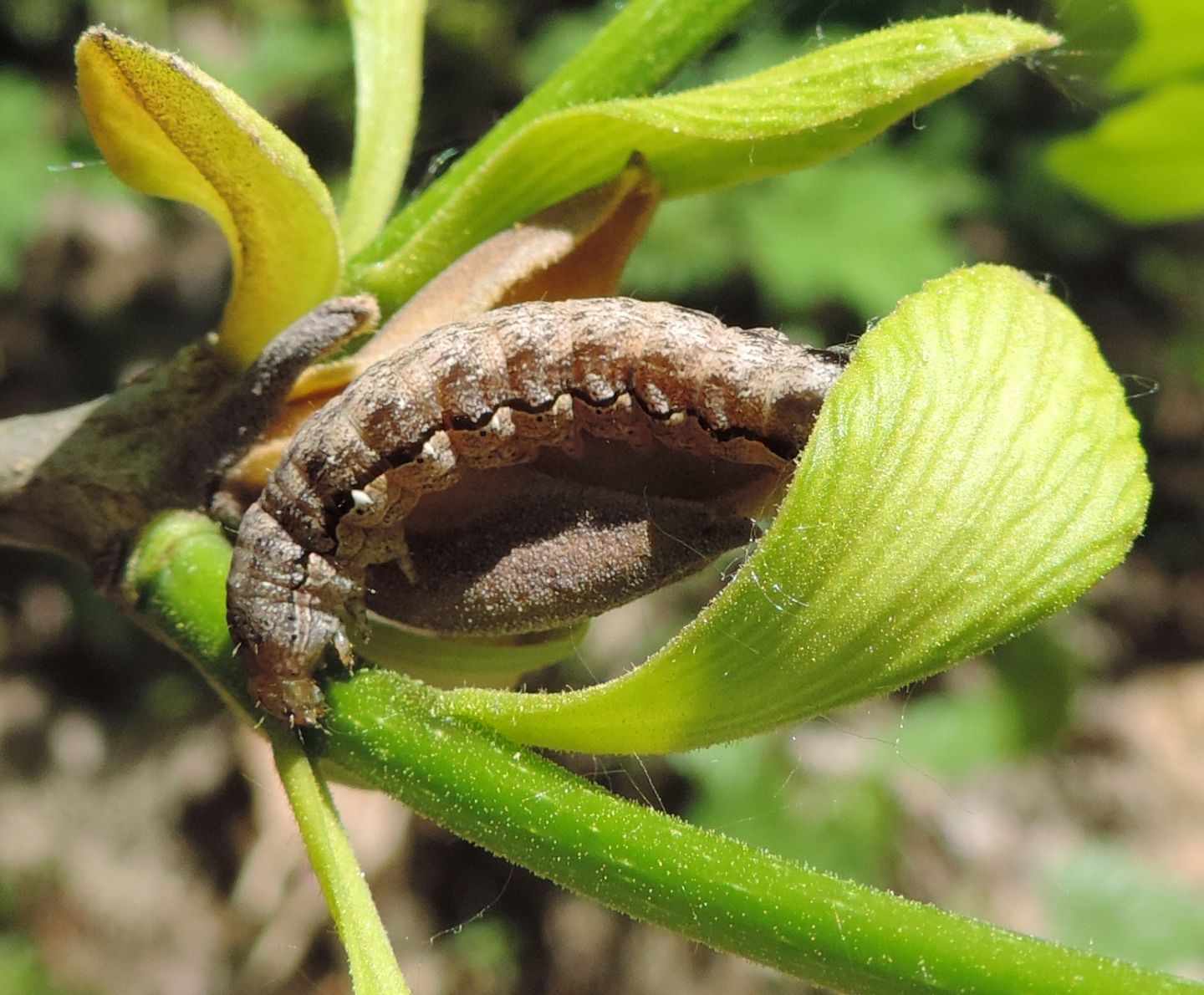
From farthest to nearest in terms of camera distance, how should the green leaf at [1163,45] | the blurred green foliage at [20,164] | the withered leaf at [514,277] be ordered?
A: the blurred green foliage at [20,164] < the green leaf at [1163,45] < the withered leaf at [514,277]

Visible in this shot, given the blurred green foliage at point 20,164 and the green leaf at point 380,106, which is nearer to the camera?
the green leaf at point 380,106

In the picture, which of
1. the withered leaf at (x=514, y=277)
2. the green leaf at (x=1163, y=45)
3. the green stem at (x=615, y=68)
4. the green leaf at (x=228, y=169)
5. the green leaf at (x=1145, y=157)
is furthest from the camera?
the green leaf at (x=1145, y=157)

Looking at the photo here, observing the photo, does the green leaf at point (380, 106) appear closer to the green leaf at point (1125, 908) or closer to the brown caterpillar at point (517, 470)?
the brown caterpillar at point (517, 470)

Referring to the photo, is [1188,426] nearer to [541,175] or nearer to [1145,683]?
[1145,683]

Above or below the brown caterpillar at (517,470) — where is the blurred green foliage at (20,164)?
below

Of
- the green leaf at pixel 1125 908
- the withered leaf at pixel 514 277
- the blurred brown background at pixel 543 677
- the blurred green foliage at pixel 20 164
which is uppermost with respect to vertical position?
the withered leaf at pixel 514 277

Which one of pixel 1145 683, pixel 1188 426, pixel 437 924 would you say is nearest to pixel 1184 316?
pixel 1188 426

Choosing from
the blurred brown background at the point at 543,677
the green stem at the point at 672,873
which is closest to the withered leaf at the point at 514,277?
the green stem at the point at 672,873
